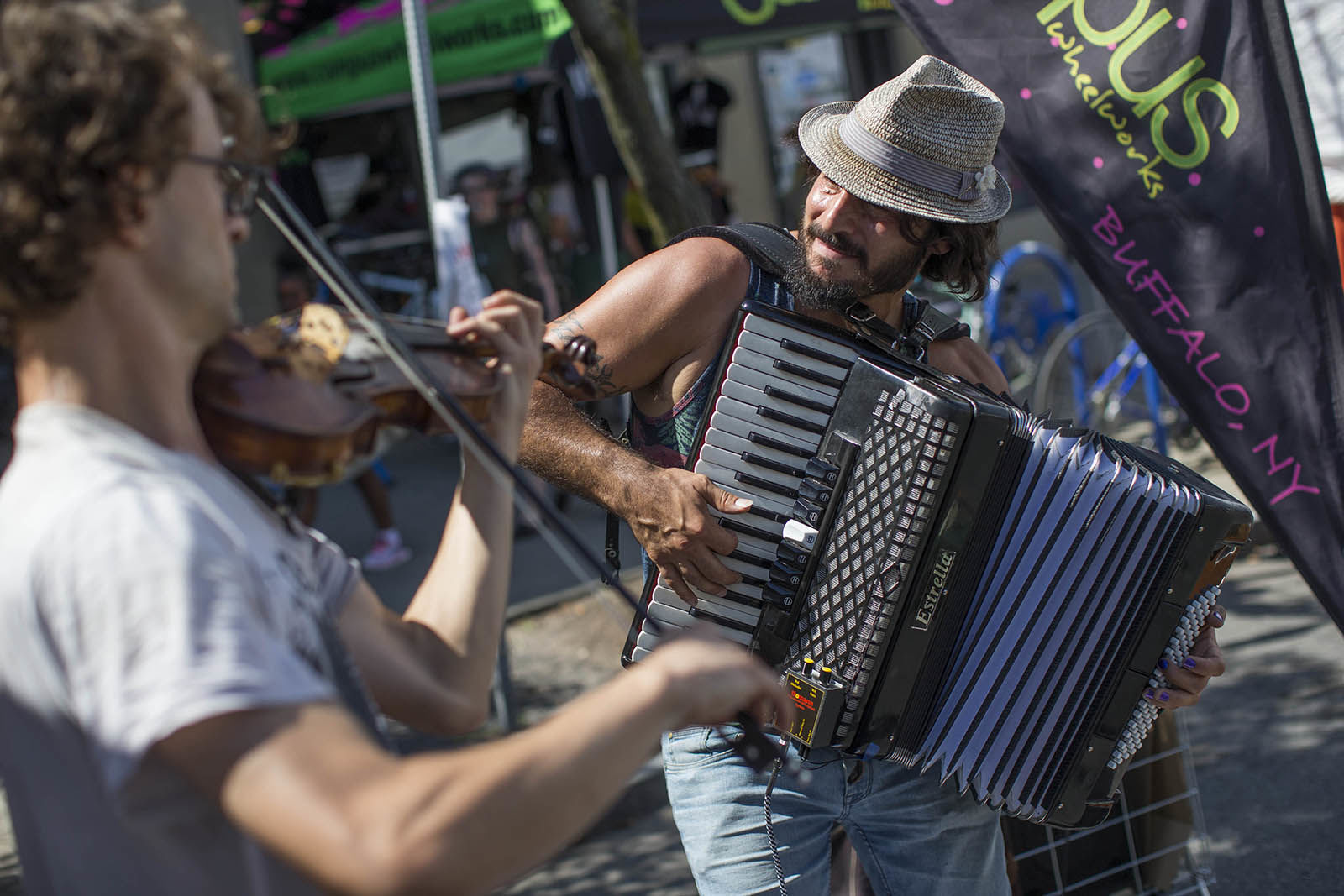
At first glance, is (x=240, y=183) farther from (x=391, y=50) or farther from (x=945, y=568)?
(x=391, y=50)

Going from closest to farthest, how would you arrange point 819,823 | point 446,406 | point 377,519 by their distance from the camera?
1. point 446,406
2. point 819,823
3. point 377,519

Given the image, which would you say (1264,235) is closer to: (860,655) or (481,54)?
(860,655)

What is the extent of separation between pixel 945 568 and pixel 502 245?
6241 mm

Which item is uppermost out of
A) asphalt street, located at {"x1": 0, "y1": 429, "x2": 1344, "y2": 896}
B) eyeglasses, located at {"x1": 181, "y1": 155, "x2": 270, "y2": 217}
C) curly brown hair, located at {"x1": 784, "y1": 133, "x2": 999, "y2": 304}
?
eyeglasses, located at {"x1": 181, "y1": 155, "x2": 270, "y2": 217}

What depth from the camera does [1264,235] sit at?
2268mm

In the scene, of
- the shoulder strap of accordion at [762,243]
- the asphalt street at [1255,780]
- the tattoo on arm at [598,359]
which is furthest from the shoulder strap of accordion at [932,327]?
the asphalt street at [1255,780]

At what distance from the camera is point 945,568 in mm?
2037

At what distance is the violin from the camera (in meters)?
1.19

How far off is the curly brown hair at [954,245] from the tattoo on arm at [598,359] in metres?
0.54

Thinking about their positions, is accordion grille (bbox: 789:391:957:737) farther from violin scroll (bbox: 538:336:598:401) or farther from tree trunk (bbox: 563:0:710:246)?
tree trunk (bbox: 563:0:710:246)

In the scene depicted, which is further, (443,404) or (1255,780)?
(1255,780)

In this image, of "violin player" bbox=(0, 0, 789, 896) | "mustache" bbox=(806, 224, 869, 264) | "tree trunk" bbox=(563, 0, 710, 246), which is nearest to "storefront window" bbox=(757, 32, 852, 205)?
"tree trunk" bbox=(563, 0, 710, 246)

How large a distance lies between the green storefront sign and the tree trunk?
179cm

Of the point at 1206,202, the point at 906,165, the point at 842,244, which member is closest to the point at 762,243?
the point at 842,244
